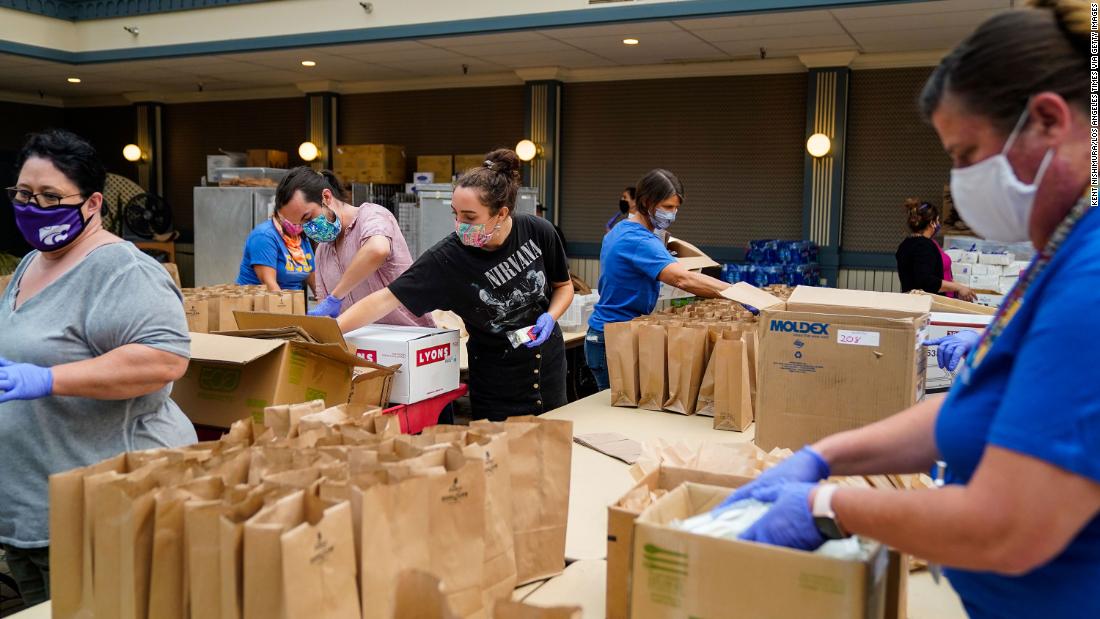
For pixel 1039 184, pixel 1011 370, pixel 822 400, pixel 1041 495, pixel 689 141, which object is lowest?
pixel 822 400

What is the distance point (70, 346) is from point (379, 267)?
6.28ft

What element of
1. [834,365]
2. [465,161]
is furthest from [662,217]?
[465,161]

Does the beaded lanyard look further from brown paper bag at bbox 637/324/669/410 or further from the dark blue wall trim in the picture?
the dark blue wall trim

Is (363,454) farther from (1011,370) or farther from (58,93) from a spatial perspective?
(58,93)

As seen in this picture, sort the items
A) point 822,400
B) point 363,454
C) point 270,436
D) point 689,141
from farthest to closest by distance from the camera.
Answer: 1. point 689,141
2. point 822,400
3. point 270,436
4. point 363,454

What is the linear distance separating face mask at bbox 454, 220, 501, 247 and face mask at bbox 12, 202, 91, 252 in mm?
1417

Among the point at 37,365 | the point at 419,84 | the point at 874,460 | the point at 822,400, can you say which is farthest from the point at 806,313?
the point at 419,84

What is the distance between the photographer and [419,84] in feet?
36.5

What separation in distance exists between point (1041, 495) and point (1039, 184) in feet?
1.12

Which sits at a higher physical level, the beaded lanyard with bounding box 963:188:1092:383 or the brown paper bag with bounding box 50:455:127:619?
the beaded lanyard with bounding box 963:188:1092:383

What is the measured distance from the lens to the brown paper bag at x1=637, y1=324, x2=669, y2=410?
3.26 meters

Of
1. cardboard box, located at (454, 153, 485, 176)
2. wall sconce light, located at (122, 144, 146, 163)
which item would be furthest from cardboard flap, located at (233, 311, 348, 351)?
wall sconce light, located at (122, 144, 146, 163)

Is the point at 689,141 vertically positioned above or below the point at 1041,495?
above

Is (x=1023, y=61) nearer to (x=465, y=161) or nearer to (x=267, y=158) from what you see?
(x=465, y=161)
